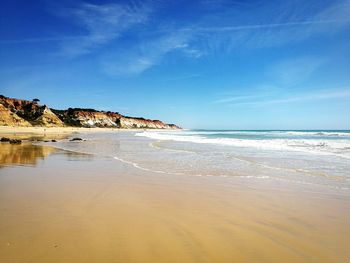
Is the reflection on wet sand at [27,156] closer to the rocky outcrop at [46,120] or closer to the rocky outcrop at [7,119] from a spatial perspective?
the rocky outcrop at [7,119]

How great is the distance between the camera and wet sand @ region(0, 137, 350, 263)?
3.28 m

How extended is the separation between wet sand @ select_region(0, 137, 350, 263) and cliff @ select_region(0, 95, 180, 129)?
171ft

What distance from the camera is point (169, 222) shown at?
14.1 ft

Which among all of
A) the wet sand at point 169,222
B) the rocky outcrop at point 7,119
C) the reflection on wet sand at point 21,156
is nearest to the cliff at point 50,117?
the rocky outcrop at point 7,119

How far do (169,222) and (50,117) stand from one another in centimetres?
7270

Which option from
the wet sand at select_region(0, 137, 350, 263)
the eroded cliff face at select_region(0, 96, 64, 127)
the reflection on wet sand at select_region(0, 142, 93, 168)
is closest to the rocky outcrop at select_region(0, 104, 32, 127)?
the eroded cliff face at select_region(0, 96, 64, 127)

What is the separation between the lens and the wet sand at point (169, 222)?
10.8 ft

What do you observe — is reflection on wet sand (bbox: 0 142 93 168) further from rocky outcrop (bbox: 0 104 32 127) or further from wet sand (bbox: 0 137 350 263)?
rocky outcrop (bbox: 0 104 32 127)

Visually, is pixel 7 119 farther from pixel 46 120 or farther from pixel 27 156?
pixel 27 156

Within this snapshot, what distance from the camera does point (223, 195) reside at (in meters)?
6.09

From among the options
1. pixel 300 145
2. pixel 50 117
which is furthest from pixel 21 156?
pixel 50 117

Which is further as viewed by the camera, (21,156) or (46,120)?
(46,120)

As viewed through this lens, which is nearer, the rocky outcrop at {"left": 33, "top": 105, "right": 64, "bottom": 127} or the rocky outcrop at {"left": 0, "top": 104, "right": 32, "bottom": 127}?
the rocky outcrop at {"left": 0, "top": 104, "right": 32, "bottom": 127}

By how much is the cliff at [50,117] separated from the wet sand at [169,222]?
171 ft
